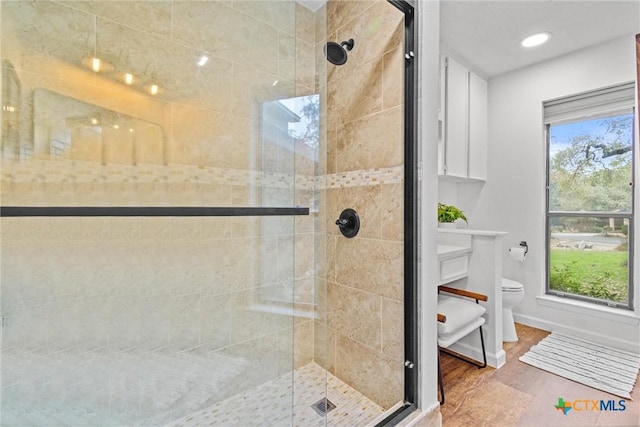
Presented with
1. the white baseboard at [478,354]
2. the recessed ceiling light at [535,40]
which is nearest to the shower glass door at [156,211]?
the white baseboard at [478,354]

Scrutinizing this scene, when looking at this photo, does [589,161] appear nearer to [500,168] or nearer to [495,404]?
[500,168]

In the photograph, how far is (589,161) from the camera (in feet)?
8.26

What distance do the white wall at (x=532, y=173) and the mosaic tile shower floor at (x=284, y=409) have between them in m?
2.09

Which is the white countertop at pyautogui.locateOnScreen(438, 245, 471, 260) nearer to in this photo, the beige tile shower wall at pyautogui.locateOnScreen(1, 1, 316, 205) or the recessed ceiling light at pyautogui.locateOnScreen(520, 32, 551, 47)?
the beige tile shower wall at pyautogui.locateOnScreen(1, 1, 316, 205)

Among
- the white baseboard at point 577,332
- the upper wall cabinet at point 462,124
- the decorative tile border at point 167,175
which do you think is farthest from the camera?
the upper wall cabinet at point 462,124

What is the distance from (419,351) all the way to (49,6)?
1958 millimetres

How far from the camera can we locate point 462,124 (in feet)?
8.64

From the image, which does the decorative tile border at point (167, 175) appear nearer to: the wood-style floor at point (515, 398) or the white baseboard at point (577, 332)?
the wood-style floor at point (515, 398)

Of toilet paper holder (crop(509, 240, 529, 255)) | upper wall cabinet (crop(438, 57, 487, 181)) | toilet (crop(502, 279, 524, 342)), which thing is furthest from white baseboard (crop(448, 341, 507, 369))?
upper wall cabinet (crop(438, 57, 487, 181))

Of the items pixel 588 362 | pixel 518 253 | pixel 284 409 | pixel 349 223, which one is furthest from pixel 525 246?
pixel 284 409

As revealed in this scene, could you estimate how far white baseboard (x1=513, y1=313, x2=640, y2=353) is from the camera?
222 cm

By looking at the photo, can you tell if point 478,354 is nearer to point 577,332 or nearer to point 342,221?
point 577,332

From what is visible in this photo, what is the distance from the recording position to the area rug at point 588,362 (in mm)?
1785

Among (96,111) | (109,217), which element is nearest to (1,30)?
(96,111)
